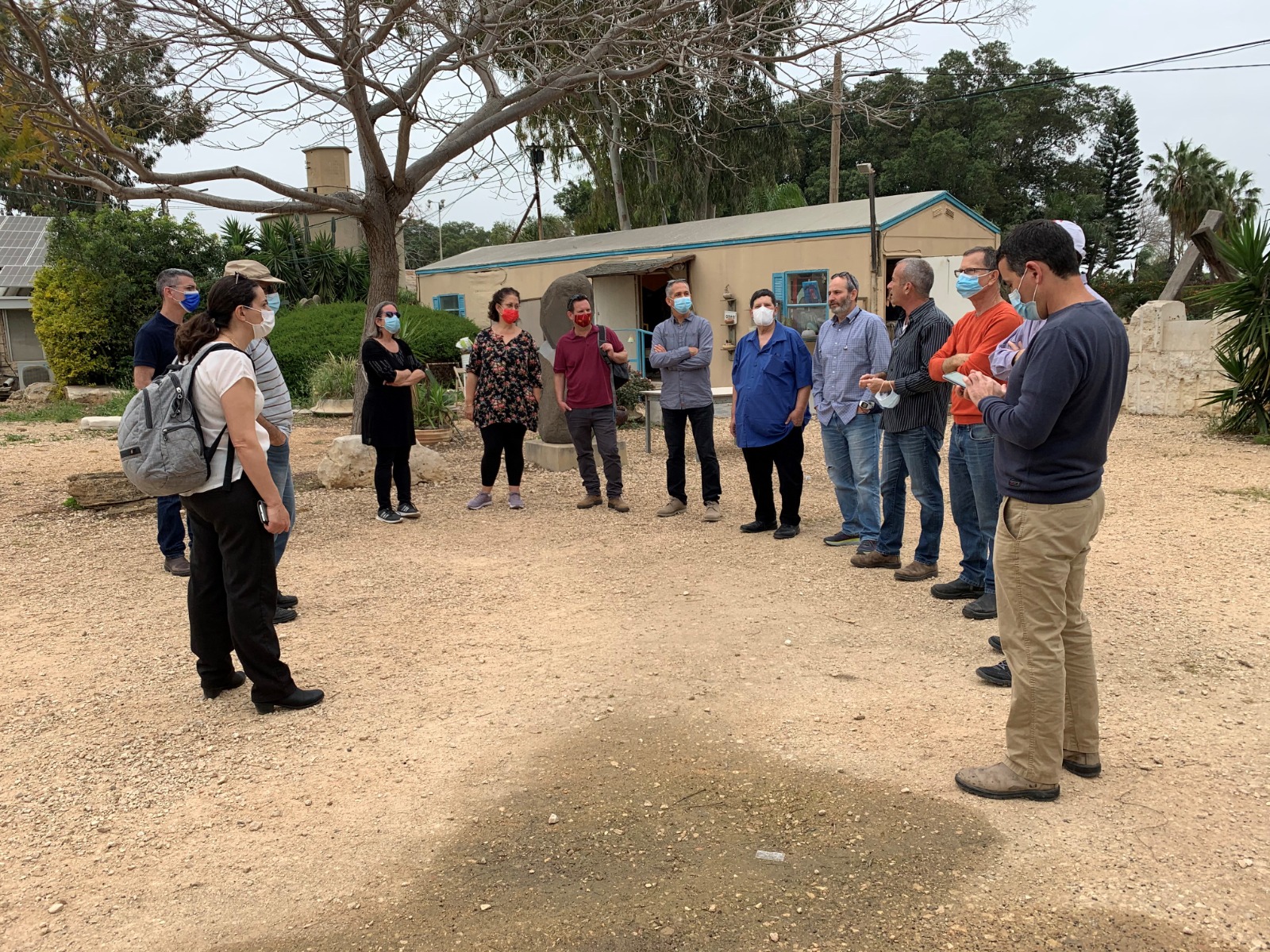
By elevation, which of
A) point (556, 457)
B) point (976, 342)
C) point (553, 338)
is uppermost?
point (553, 338)

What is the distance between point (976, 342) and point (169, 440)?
366cm

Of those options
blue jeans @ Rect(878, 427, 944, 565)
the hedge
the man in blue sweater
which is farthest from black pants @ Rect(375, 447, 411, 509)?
the hedge

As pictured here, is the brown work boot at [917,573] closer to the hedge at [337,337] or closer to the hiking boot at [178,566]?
the hiking boot at [178,566]

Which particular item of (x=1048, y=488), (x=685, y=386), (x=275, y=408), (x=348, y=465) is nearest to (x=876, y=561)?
(x=685, y=386)

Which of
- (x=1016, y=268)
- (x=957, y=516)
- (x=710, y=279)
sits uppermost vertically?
(x=710, y=279)

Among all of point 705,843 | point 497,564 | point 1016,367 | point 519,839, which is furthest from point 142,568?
point 1016,367

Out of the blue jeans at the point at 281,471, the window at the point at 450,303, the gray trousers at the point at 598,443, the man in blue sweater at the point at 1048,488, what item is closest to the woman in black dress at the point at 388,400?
the gray trousers at the point at 598,443

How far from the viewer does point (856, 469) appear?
20.4ft

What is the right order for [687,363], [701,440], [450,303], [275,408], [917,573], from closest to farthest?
1. [275,408]
2. [917,573]
3. [687,363]
4. [701,440]
5. [450,303]

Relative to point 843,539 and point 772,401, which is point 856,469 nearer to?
point 843,539

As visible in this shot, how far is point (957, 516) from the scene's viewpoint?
203 inches

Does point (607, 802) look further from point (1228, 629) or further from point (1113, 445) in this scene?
point (1113, 445)

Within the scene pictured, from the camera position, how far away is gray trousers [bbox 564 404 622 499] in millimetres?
7855

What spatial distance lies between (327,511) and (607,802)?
5.41 m
